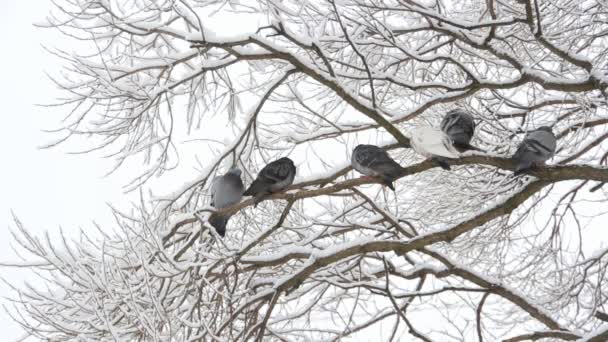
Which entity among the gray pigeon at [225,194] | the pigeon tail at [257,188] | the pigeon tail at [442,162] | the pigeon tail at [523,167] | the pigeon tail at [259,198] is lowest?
the pigeon tail at [523,167]

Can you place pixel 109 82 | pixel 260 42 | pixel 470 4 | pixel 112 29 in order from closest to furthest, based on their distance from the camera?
pixel 260 42 → pixel 109 82 → pixel 112 29 → pixel 470 4

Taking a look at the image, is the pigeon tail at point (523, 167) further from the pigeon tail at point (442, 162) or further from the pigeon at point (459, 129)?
the pigeon at point (459, 129)

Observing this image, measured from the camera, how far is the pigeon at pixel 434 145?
479 centimetres

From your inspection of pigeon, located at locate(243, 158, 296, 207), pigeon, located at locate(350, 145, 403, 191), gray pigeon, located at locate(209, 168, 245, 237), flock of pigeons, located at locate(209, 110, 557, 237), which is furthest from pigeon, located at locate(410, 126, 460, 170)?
gray pigeon, located at locate(209, 168, 245, 237)

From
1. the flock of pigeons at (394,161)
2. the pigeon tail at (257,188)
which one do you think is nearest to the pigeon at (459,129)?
the flock of pigeons at (394,161)

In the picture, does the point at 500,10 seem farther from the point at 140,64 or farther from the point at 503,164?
the point at 140,64

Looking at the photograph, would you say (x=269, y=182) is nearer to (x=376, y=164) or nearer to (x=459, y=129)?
(x=376, y=164)

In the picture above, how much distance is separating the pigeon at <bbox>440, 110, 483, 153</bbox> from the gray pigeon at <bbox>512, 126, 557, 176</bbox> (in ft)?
1.48

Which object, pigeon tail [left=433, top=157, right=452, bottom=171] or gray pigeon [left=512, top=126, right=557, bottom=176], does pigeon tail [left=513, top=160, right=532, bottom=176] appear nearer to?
gray pigeon [left=512, top=126, right=557, bottom=176]

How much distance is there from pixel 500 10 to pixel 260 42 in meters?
3.03

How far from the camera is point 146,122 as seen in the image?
7098 millimetres

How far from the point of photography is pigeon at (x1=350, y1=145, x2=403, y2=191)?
5164mm

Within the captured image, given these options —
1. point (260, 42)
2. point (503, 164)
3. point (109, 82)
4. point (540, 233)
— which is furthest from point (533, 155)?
point (109, 82)

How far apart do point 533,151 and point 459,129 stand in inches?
34.8
